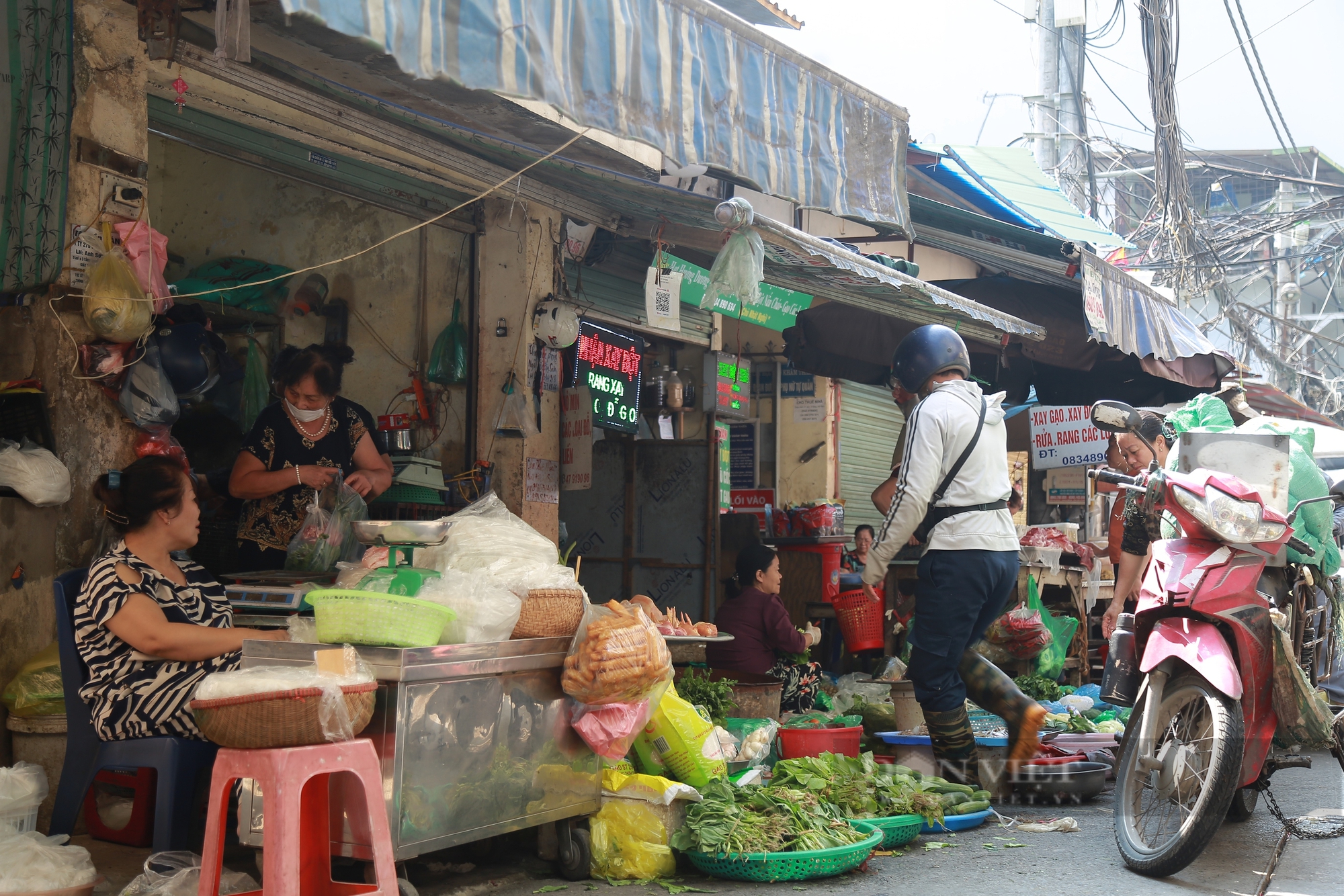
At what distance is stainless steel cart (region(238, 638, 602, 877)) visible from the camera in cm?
346

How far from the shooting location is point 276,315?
22.9ft

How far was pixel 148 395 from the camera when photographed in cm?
450

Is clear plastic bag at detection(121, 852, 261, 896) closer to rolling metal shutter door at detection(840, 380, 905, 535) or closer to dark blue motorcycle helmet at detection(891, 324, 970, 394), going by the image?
dark blue motorcycle helmet at detection(891, 324, 970, 394)

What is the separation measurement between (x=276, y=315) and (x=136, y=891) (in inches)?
169

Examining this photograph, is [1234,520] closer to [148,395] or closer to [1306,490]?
[1306,490]

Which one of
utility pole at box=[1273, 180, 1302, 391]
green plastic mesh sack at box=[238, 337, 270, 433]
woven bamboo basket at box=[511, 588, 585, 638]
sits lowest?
woven bamboo basket at box=[511, 588, 585, 638]

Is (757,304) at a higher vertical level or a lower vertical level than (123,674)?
higher

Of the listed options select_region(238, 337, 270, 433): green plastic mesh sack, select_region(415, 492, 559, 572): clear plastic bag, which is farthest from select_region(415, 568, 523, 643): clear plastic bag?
select_region(238, 337, 270, 433): green plastic mesh sack

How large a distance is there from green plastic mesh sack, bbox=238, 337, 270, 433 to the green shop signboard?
2.53 meters

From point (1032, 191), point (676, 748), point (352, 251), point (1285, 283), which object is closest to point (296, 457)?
point (352, 251)

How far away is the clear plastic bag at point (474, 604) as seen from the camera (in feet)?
12.4

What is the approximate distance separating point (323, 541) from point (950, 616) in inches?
115

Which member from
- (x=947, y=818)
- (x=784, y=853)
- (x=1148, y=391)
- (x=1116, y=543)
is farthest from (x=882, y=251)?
(x=784, y=853)

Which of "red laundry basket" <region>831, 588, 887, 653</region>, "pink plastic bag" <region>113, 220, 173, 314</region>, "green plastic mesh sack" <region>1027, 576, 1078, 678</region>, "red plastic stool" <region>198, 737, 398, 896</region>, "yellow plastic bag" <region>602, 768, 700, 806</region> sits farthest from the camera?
"red laundry basket" <region>831, 588, 887, 653</region>
